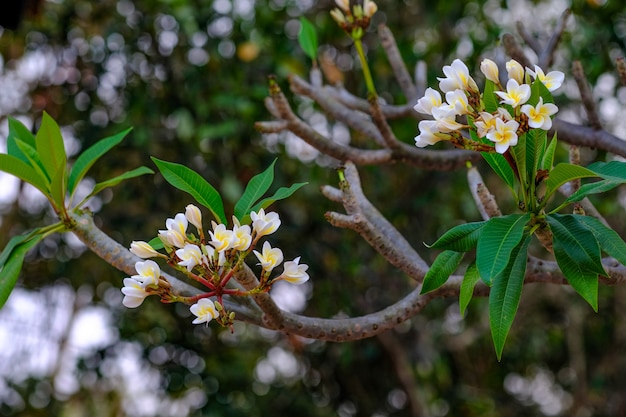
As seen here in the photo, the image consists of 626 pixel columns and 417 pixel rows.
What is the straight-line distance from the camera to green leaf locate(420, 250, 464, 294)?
907 millimetres

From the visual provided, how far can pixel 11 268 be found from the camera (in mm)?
983

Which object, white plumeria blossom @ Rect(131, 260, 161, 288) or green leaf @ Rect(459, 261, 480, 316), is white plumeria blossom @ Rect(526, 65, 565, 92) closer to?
green leaf @ Rect(459, 261, 480, 316)

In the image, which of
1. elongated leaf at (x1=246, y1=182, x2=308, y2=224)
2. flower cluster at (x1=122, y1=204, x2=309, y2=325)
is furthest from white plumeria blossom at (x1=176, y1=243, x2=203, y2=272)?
elongated leaf at (x1=246, y1=182, x2=308, y2=224)

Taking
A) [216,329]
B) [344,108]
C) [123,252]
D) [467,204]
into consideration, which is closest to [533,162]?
[123,252]

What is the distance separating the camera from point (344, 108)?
1.55 m

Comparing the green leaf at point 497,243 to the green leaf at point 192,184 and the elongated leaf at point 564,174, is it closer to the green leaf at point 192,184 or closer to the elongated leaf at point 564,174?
the elongated leaf at point 564,174

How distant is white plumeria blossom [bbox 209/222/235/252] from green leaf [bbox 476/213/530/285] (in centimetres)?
28

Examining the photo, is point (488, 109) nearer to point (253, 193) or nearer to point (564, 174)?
point (564, 174)

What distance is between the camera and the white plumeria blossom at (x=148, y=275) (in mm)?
856

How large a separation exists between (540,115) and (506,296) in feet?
0.72

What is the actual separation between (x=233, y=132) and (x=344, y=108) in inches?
40.4

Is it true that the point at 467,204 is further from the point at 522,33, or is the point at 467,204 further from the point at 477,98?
the point at 477,98

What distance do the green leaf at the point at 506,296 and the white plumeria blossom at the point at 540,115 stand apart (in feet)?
0.49

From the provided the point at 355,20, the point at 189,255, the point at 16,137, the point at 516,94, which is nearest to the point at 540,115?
the point at 516,94
